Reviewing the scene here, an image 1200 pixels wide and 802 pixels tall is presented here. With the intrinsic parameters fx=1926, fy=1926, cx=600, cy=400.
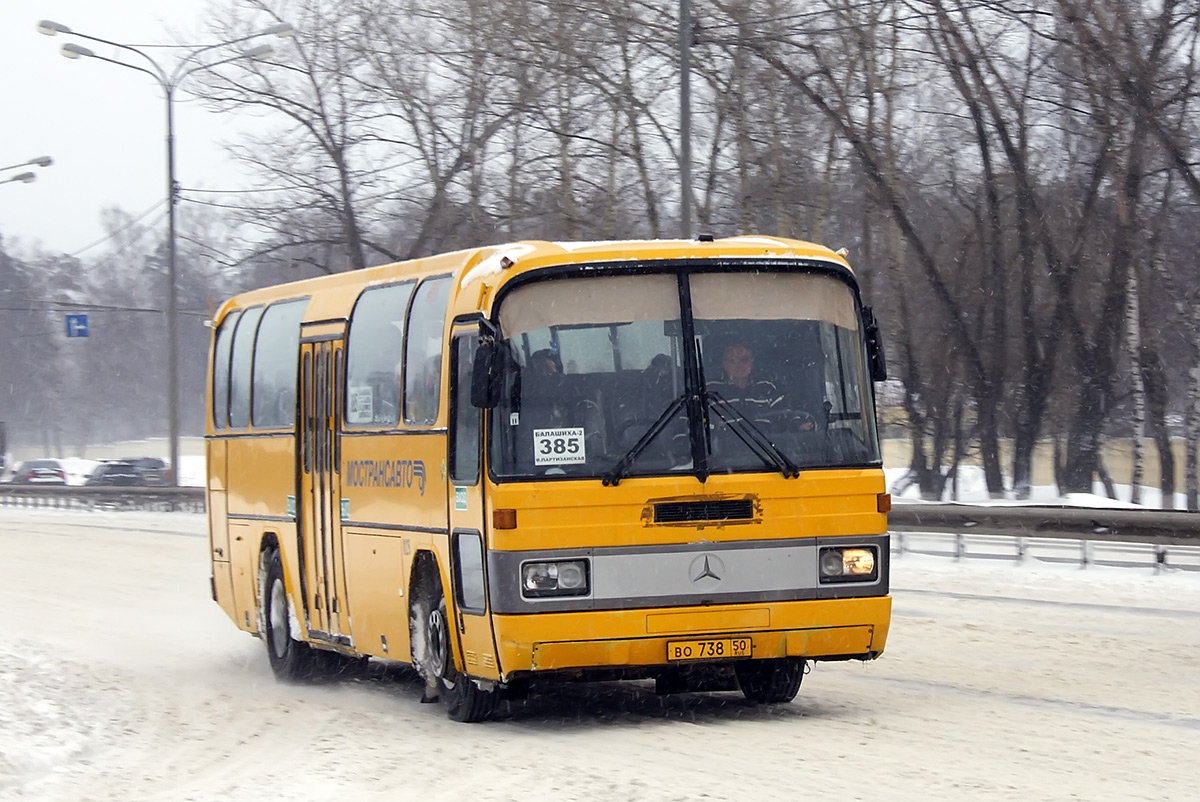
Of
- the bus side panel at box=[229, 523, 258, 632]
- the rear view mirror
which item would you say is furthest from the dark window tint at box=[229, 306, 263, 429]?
the rear view mirror

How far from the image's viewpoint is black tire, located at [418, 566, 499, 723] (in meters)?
11.0

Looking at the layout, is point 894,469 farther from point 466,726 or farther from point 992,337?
point 466,726

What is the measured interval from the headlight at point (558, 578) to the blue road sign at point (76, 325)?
45.0m

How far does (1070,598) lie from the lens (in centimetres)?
1886

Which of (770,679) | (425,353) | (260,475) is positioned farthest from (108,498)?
(770,679)

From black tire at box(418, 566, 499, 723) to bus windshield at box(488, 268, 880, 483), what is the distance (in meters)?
1.42

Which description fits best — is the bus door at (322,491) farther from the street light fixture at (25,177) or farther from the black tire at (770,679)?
the street light fixture at (25,177)

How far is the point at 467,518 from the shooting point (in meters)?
10.6

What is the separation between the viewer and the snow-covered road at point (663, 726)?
8.35 meters

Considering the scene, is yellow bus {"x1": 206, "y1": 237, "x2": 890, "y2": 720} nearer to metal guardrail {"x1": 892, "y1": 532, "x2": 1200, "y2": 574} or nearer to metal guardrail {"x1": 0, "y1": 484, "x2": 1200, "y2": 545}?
metal guardrail {"x1": 0, "y1": 484, "x2": 1200, "y2": 545}

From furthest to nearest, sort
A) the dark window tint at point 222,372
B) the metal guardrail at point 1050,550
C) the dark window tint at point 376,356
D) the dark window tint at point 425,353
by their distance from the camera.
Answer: the metal guardrail at point 1050,550 → the dark window tint at point 222,372 → the dark window tint at point 376,356 → the dark window tint at point 425,353

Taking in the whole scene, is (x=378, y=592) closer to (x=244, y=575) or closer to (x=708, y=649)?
(x=708, y=649)

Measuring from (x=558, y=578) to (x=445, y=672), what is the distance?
4.79 ft

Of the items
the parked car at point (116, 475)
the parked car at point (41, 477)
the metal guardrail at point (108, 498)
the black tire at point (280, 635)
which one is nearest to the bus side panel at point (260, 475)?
the black tire at point (280, 635)
